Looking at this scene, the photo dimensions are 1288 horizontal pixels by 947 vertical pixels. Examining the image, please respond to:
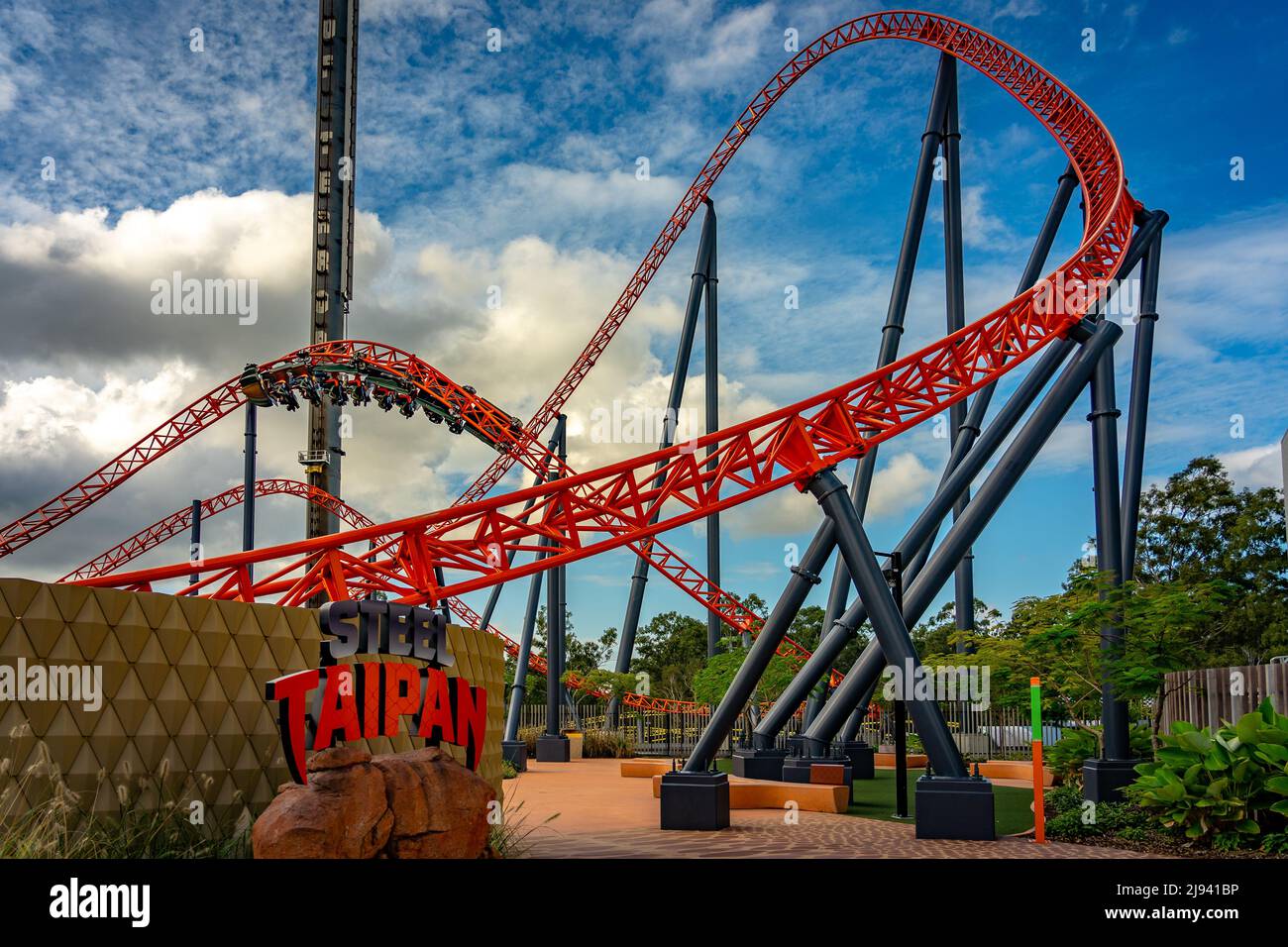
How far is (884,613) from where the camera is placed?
12.8m

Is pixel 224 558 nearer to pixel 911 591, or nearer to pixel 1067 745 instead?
pixel 911 591

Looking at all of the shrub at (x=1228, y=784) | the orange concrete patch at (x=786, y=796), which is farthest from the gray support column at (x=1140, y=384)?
the shrub at (x=1228, y=784)

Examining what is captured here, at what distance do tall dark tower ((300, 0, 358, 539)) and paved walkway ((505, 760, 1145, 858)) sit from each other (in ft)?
53.7

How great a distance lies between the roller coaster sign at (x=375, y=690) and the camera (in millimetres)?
8180

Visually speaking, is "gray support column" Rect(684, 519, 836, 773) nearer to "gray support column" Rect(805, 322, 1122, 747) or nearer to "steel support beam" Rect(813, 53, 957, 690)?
"gray support column" Rect(805, 322, 1122, 747)

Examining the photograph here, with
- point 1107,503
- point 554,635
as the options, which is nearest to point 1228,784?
point 1107,503

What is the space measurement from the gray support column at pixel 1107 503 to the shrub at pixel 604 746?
16733mm

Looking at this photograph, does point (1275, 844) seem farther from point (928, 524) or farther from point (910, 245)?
point (910, 245)

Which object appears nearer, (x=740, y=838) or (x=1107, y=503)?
(x=740, y=838)

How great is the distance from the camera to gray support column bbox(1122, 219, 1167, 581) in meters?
20.2

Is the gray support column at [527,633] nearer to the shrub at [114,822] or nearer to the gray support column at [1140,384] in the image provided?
the gray support column at [1140,384]

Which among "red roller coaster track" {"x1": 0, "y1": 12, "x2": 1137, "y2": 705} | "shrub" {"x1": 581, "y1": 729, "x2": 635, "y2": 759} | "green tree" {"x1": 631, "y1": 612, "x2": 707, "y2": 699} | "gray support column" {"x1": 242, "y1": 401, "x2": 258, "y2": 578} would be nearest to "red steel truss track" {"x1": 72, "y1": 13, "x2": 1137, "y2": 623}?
"red roller coaster track" {"x1": 0, "y1": 12, "x2": 1137, "y2": 705}

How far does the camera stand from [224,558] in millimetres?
11812

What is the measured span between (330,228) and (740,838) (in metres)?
24.6
